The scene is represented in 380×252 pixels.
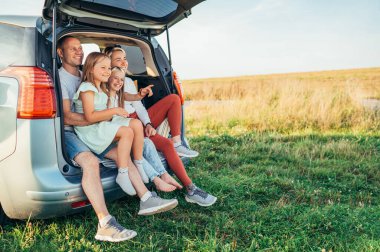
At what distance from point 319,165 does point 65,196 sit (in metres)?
3.74

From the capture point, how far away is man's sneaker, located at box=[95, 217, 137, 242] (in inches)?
115

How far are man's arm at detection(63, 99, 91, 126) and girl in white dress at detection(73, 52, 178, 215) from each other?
4cm

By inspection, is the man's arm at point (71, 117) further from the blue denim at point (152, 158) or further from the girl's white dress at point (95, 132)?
the blue denim at point (152, 158)

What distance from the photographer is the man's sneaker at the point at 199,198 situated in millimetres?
3711

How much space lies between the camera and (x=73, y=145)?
3.10 m

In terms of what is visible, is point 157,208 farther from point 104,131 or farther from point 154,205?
point 104,131

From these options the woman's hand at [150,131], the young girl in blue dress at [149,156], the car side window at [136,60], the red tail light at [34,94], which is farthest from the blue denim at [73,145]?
the car side window at [136,60]

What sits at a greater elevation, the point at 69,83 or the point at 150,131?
the point at 69,83

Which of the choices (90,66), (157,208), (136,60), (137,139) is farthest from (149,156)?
(136,60)

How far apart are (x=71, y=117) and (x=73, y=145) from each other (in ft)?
0.75

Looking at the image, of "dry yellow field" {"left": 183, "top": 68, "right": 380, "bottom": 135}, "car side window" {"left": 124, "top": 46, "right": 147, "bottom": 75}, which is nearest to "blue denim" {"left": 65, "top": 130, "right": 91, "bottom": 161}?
"car side window" {"left": 124, "top": 46, "right": 147, "bottom": 75}

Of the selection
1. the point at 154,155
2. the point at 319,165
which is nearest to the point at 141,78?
the point at 154,155

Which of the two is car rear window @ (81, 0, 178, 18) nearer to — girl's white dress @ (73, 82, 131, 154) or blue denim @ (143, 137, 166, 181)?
girl's white dress @ (73, 82, 131, 154)

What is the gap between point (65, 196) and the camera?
283cm
